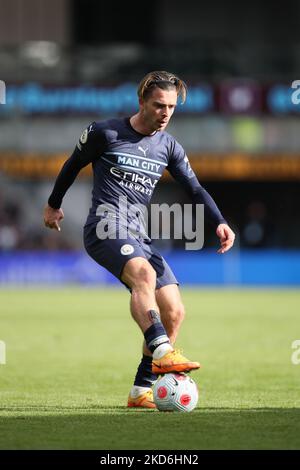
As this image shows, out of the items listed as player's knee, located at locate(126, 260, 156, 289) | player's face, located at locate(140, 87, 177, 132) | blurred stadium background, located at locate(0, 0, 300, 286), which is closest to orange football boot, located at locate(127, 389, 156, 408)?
player's knee, located at locate(126, 260, 156, 289)

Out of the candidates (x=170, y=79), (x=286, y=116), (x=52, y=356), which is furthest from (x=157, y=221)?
(x=170, y=79)

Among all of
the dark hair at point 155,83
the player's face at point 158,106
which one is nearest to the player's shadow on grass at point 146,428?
the player's face at point 158,106

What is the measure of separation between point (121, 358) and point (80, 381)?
265 centimetres

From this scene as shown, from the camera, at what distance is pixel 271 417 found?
7.85 m

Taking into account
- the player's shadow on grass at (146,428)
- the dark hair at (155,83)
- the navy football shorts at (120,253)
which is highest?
the dark hair at (155,83)

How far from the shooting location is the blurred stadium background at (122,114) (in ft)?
108

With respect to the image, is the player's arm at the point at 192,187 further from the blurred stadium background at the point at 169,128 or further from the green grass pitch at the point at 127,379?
the blurred stadium background at the point at 169,128

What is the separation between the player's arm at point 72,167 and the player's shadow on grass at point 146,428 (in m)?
1.46

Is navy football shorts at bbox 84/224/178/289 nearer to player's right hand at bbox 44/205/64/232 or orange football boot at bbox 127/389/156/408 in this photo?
player's right hand at bbox 44/205/64/232

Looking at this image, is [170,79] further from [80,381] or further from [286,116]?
[286,116]

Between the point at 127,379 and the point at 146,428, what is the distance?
384 centimetres

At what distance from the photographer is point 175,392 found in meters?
8.12

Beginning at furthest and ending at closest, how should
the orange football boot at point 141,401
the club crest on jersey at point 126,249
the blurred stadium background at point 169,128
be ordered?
the blurred stadium background at point 169,128 → the orange football boot at point 141,401 → the club crest on jersey at point 126,249

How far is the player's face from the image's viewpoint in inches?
334
